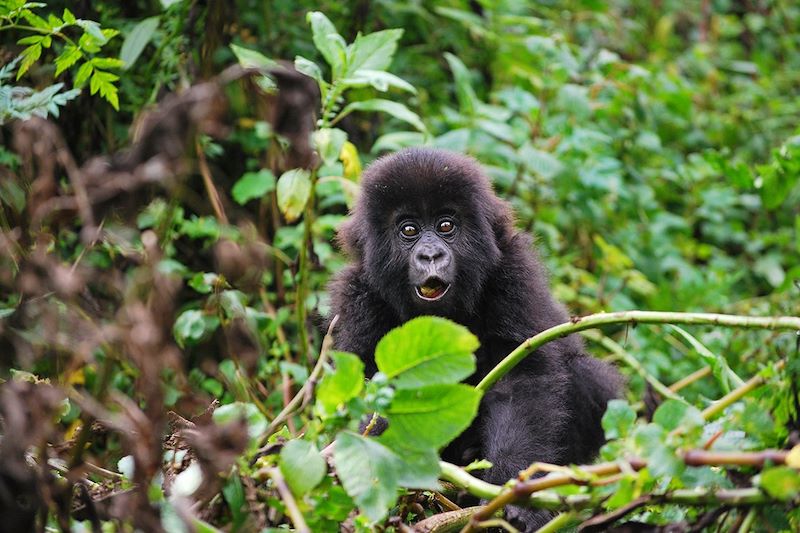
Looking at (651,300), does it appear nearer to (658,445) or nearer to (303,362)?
(303,362)

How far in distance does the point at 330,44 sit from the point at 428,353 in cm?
200

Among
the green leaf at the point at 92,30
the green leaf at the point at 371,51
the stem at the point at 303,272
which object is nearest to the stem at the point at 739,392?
the stem at the point at 303,272

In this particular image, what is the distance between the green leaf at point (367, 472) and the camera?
5.86 ft

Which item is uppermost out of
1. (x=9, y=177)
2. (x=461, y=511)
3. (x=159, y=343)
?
(x=159, y=343)

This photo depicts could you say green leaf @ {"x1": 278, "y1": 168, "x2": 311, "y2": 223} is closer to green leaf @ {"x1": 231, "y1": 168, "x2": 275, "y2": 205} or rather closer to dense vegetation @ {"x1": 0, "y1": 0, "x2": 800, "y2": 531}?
dense vegetation @ {"x1": 0, "y1": 0, "x2": 800, "y2": 531}

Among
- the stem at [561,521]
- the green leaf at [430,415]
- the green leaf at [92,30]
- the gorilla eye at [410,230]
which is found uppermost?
the green leaf at [92,30]

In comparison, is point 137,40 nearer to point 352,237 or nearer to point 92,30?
point 92,30

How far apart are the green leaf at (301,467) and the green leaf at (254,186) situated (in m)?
2.90

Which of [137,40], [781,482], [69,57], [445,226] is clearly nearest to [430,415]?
[781,482]

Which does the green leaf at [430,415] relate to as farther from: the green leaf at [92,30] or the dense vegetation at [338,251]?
the green leaf at [92,30]

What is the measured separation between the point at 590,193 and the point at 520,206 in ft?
1.57

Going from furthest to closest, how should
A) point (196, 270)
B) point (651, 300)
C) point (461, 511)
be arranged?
point (651, 300) → point (196, 270) → point (461, 511)

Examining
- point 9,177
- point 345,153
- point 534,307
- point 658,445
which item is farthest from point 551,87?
point 658,445

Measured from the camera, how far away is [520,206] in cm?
560
